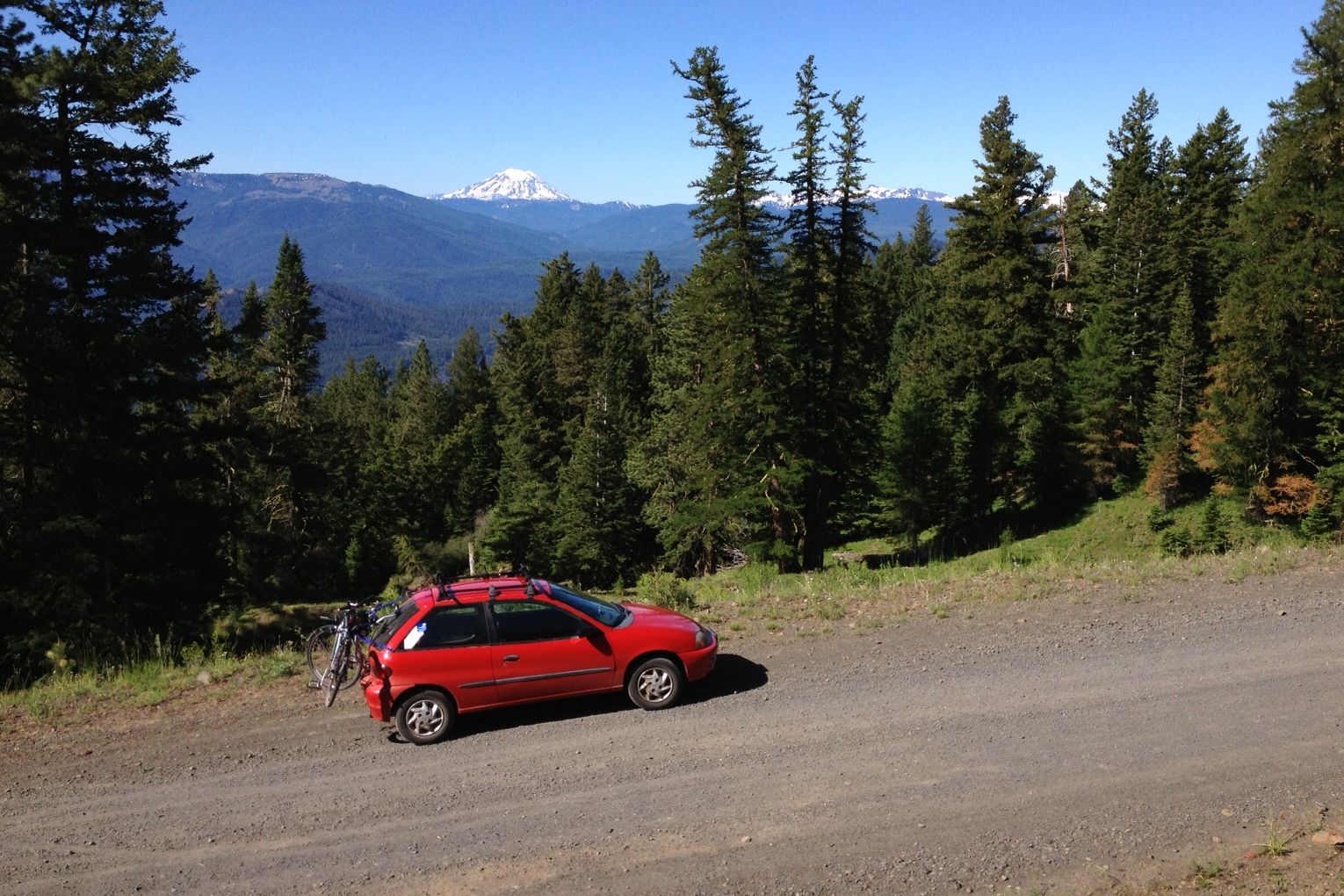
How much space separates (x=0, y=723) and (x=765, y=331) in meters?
21.4

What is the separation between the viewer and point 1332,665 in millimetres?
9383

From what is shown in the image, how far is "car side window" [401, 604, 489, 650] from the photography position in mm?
8984

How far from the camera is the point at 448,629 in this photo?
912cm

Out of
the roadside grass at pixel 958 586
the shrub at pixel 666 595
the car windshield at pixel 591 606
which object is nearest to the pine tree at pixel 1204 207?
the roadside grass at pixel 958 586

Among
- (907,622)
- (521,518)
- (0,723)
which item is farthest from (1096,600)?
(521,518)

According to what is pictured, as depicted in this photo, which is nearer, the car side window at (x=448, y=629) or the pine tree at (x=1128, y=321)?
the car side window at (x=448, y=629)

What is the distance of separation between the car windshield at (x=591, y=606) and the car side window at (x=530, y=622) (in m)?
0.23

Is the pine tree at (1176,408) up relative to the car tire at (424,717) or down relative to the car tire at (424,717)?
up

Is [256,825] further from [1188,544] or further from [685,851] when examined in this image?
[1188,544]

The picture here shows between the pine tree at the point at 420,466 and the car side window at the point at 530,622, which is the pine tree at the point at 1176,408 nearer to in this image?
the car side window at the point at 530,622

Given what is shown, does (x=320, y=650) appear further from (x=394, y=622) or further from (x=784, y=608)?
(x=784, y=608)

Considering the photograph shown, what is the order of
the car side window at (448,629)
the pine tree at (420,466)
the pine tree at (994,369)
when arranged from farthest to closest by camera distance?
the pine tree at (420,466)
the pine tree at (994,369)
the car side window at (448,629)

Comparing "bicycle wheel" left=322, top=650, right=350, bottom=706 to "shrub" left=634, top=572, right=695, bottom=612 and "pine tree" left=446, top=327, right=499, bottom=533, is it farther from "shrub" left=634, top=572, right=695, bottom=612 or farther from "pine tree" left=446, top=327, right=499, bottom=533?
"pine tree" left=446, top=327, right=499, bottom=533

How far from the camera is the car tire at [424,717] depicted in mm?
8922
